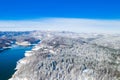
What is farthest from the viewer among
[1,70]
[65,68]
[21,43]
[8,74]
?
[21,43]

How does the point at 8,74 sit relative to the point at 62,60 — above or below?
below

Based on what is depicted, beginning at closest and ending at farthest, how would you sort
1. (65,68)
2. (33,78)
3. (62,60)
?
1. (33,78)
2. (65,68)
3. (62,60)

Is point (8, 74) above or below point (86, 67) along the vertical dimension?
below

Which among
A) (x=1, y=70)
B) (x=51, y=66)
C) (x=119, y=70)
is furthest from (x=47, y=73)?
(x=1, y=70)

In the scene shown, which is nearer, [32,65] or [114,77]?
[114,77]

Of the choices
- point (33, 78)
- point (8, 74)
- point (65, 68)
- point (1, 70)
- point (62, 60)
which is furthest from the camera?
point (1, 70)

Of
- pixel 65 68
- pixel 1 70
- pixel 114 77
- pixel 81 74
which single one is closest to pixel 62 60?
pixel 65 68

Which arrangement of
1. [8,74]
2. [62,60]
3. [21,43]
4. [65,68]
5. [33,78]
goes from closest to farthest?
[33,78] < [65,68] < [62,60] < [8,74] < [21,43]

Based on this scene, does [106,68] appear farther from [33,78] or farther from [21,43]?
[21,43]

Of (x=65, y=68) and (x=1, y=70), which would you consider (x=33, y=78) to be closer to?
(x=65, y=68)
